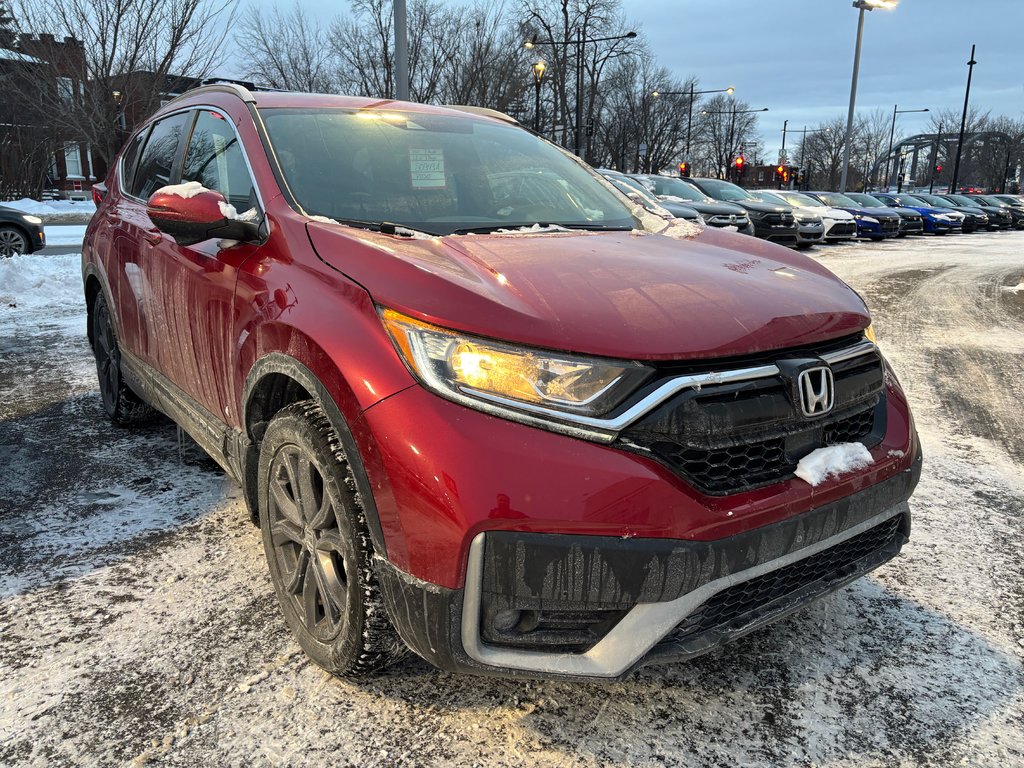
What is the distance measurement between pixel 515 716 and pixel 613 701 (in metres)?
0.28

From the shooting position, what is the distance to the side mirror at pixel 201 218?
2398 millimetres

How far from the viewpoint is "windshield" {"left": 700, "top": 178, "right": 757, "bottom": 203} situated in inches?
678

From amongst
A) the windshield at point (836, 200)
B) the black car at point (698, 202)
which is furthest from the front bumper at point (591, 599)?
the windshield at point (836, 200)

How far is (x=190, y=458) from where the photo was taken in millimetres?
3957

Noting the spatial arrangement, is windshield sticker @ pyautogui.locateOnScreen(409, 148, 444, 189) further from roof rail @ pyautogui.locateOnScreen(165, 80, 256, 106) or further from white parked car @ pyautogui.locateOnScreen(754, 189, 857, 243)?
white parked car @ pyautogui.locateOnScreen(754, 189, 857, 243)

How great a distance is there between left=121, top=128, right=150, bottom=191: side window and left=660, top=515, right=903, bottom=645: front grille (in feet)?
12.3

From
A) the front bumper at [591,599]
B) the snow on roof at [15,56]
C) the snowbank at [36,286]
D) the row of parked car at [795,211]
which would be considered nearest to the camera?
the front bumper at [591,599]

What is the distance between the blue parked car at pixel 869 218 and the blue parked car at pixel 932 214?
3.65 meters

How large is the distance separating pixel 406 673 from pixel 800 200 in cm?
2011

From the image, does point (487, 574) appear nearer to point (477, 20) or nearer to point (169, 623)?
point (169, 623)

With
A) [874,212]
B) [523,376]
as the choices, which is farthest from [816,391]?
[874,212]

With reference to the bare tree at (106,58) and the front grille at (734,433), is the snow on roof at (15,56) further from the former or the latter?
the front grille at (734,433)

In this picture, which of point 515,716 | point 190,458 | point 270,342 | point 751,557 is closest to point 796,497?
point 751,557

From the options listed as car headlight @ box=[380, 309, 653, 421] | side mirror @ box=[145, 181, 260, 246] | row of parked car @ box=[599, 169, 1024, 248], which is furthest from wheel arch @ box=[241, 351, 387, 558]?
row of parked car @ box=[599, 169, 1024, 248]
